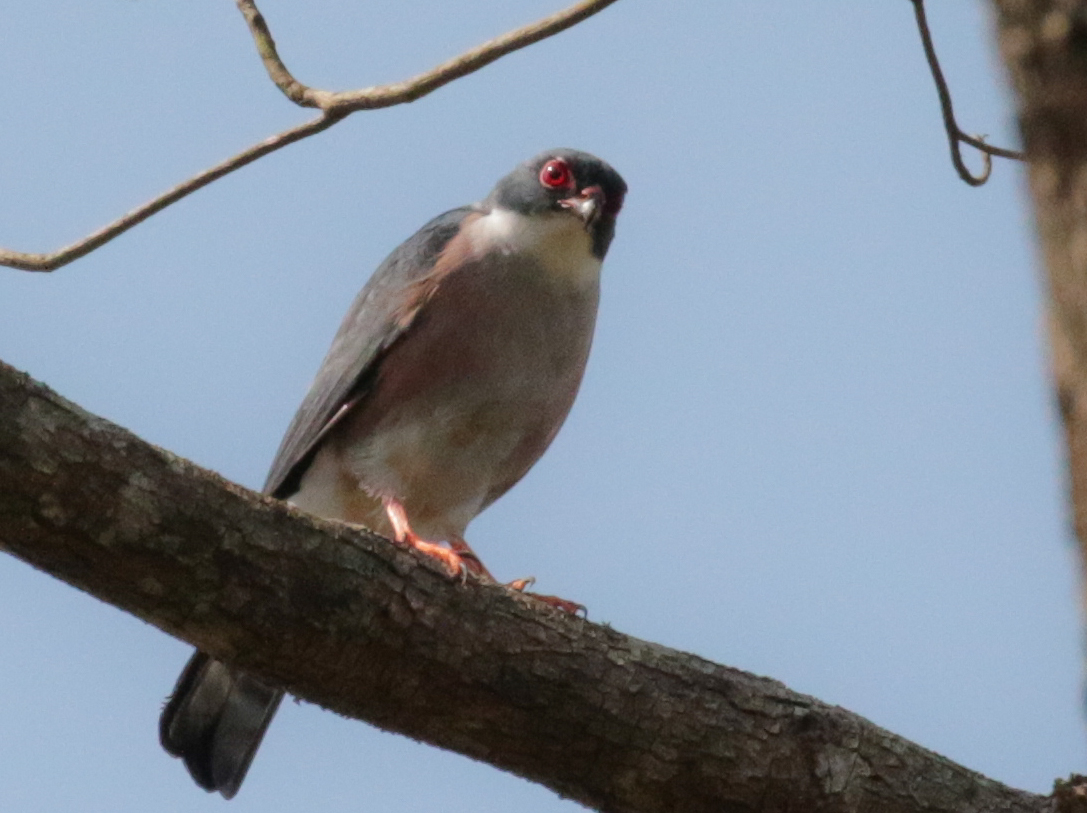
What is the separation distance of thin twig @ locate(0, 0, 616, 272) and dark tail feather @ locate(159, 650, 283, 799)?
4.52ft

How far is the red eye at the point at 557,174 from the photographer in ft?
20.1

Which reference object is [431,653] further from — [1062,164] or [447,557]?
[1062,164]

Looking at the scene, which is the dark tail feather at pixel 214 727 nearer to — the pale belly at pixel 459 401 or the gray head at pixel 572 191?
the pale belly at pixel 459 401

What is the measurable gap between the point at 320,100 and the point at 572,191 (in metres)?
2.22

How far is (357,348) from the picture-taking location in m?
5.71

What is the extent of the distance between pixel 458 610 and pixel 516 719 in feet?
1.02

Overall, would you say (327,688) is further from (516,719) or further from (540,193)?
(540,193)

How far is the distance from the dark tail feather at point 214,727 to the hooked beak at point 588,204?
2.41 metres

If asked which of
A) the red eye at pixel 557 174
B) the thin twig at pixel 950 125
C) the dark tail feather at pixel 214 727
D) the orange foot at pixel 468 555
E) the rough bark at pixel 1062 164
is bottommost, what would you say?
the dark tail feather at pixel 214 727

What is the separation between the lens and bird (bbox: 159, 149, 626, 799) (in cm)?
555

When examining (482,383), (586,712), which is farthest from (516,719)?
(482,383)

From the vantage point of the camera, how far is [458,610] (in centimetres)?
365

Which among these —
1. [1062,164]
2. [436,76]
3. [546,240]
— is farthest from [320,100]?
[1062,164]

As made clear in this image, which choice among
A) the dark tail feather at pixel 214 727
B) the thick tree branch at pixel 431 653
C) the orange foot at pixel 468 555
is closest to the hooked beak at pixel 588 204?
the orange foot at pixel 468 555
